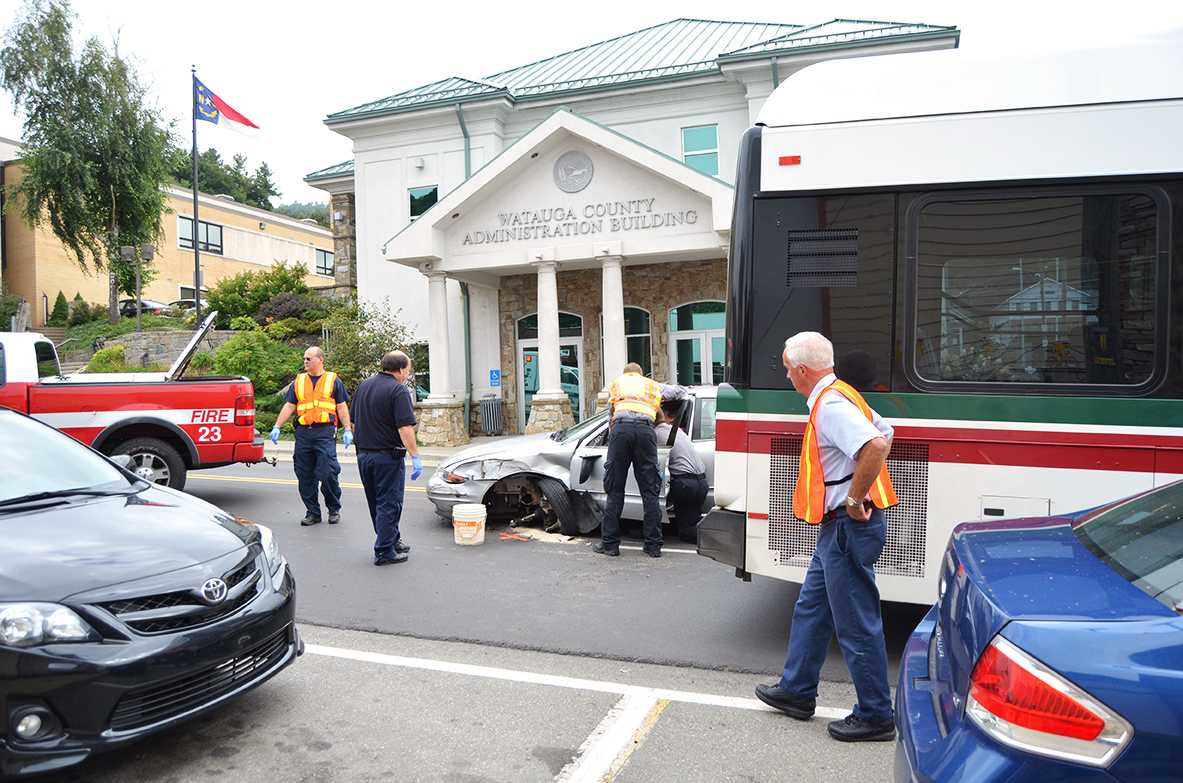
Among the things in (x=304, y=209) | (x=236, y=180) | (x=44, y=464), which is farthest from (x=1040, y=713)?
(x=304, y=209)

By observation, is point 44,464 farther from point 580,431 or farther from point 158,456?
point 158,456

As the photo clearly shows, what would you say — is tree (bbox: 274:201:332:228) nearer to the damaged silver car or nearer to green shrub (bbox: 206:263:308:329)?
green shrub (bbox: 206:263:308:329)

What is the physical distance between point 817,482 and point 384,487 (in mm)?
4254

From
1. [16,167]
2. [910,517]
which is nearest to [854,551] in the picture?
[910,517]

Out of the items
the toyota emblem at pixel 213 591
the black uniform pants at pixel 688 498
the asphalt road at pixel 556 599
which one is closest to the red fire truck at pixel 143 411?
the asphalt road at pixel 556 599

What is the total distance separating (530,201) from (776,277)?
13.9 metres

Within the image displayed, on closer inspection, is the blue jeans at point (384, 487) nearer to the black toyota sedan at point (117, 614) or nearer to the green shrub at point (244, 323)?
the black toyota sedan at point (117, 614)

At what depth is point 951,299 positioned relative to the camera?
4.57 meters

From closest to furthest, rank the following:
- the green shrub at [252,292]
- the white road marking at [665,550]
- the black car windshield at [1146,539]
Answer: the black car windshield at [1146,539]
the white road marking at [665,550]
the green shrub at [252,292]

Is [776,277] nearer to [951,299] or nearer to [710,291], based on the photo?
[951,299]

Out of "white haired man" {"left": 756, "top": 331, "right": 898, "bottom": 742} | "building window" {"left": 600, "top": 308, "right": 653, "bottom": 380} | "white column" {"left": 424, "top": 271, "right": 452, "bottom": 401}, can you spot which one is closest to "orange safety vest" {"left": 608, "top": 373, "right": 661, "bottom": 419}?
"white haired man" {"left": 756, "top": 331, "right": 898, "bottom": 742}

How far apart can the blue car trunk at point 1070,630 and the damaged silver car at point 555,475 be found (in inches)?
203

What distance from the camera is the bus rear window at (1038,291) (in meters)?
4.27

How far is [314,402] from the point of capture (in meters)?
8.66
